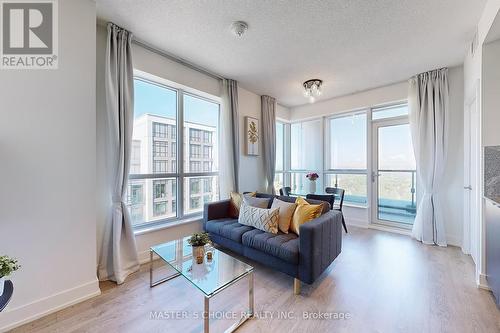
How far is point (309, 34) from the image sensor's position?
2.24 meters

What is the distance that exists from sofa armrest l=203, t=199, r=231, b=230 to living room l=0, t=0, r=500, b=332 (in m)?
0.02

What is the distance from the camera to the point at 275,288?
2010 millimetres

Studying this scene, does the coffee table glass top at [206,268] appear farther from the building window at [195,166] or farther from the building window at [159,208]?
the building window at [195,166]

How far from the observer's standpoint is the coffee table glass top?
146 cm

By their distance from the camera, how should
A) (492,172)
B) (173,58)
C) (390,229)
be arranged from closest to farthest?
1. (492,172)
2. (173,58)
3. (390,229)

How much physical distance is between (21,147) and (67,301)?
4.32 ft

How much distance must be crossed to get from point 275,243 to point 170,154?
194 centimetres

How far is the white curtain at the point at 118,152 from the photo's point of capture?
7.02 feet

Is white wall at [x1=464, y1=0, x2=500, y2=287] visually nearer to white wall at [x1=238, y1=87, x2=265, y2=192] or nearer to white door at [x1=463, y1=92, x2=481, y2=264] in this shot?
white door at [x1=463, y1=92, x2=481, y2=264]

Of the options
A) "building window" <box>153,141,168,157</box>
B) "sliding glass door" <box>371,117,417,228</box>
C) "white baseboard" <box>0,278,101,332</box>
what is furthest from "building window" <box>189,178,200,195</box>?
"sliding glass door" <box>371,117,417,228</box>

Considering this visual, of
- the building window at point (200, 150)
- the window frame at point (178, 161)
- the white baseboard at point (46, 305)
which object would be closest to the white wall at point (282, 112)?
the building window at point (200, 150)

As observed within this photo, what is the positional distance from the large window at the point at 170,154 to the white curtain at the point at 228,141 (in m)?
0.19

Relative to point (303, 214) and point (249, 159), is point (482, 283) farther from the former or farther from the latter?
point (249, 159)

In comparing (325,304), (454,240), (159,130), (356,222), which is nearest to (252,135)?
(159,130)
